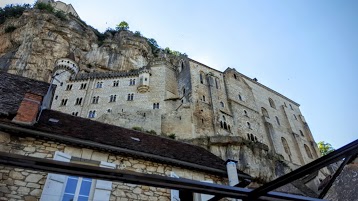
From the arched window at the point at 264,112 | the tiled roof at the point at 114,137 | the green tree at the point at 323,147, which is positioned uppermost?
the arched window at the point at 264,112

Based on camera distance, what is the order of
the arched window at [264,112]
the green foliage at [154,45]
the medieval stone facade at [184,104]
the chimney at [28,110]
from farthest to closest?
the green foliage at [154,45]
the arched window at [264,112]
the medieval stone facade at [184,104]
the chimney at [28,110]

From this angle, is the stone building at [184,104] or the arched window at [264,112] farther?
the arched window at [264,112]

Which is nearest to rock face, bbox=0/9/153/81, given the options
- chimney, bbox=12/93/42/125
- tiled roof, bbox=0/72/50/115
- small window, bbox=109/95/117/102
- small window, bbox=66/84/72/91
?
small window, bbox=66/84/72/91

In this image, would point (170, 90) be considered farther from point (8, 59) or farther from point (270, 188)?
point (270, 188)

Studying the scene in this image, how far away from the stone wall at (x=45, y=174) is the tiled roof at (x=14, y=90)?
1.27 meters

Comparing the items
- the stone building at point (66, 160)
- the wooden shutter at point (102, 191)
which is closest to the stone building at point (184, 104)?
the stone building at point (66, 160)

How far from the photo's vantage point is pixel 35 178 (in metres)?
6.31

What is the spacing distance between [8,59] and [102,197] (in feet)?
142

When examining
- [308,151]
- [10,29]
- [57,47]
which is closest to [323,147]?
[308,151]

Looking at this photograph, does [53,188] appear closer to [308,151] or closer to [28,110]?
[28,110]

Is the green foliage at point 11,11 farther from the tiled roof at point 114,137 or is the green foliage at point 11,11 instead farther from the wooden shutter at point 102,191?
the wooden shutter at point 102,191

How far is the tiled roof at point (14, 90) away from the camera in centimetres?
790

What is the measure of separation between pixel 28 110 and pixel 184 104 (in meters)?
31.8

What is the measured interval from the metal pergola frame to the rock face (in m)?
43.4
